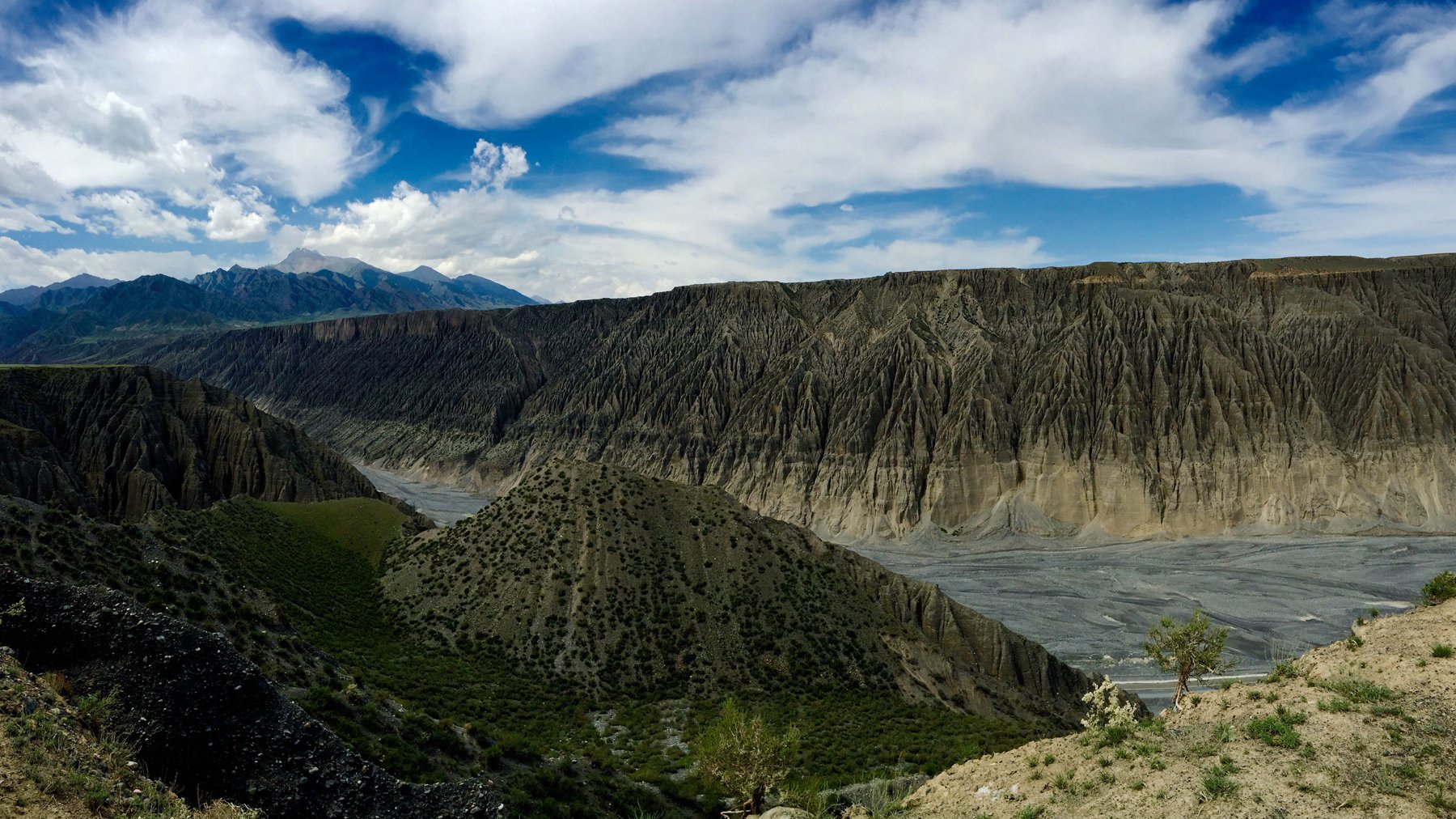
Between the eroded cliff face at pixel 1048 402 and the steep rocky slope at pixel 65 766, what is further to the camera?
the eroded cliff face at pixel 1048 402

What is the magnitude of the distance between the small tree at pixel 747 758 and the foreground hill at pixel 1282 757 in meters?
3.76

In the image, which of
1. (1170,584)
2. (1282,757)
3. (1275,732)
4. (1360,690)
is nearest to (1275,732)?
(1275,732)

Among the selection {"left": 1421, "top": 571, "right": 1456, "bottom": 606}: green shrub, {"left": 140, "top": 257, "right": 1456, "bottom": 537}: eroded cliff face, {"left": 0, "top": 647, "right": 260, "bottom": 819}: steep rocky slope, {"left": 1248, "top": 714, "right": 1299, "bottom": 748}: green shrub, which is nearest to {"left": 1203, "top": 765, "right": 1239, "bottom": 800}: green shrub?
{"left": 1248, "top": 714, "right": 1299, "bottom": 748}: green shrub

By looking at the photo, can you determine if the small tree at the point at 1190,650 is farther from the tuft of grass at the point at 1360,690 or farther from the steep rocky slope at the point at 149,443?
the steep rocky slope at the point at 149,443

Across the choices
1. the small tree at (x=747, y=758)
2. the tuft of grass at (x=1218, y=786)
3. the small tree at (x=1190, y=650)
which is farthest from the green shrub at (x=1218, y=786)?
the small tree at (x=1190, y=650)

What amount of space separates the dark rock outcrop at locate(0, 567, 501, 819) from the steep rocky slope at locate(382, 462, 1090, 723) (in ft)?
54.2


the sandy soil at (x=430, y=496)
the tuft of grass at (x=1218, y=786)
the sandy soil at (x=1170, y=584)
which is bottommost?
the sandy soil at (x=1170, y=584)

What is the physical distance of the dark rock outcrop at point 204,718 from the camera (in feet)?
37.7

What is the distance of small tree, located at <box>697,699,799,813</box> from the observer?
53.5 ft

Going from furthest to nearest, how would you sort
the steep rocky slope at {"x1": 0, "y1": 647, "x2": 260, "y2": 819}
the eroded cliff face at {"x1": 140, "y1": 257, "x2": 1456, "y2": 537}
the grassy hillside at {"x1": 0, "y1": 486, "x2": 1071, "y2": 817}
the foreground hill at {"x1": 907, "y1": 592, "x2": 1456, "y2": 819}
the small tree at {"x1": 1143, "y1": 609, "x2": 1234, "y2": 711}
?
1. the eroded cliff face at {"x1": 140, "y1": 257, "x2": 1456, "y2": 537}
2. the small tree at {"x1": 1143, "y1": 609, "x2": 1234, "y2": 711}
3. the grassy hillside at {"x1": 0, "y1": 486, "x2": 1071, "y2": 817}
4. the foreground hill at {"x1": 907, "y1": 592, "x2": 1456, "y2": 819}
5. the steep rocky slope at {"x1": 0, "y1": 647, "x2": 260, "y2": 819}

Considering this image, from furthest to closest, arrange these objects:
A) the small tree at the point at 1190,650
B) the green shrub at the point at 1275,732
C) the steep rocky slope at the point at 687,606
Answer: the steep rocky slope at the point at 687,606
the small tree at the point at 1190,650
the green shrub at the point at 1275,732

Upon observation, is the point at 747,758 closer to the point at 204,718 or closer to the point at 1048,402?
the point at 204,718

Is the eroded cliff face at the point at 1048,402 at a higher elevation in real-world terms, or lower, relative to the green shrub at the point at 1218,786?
higher

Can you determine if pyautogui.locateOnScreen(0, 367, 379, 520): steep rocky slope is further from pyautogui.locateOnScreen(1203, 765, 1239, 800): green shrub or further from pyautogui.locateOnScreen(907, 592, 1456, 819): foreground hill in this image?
pyautogui.locateOnScreen(1203, 765, 1239, 800): green shrub
